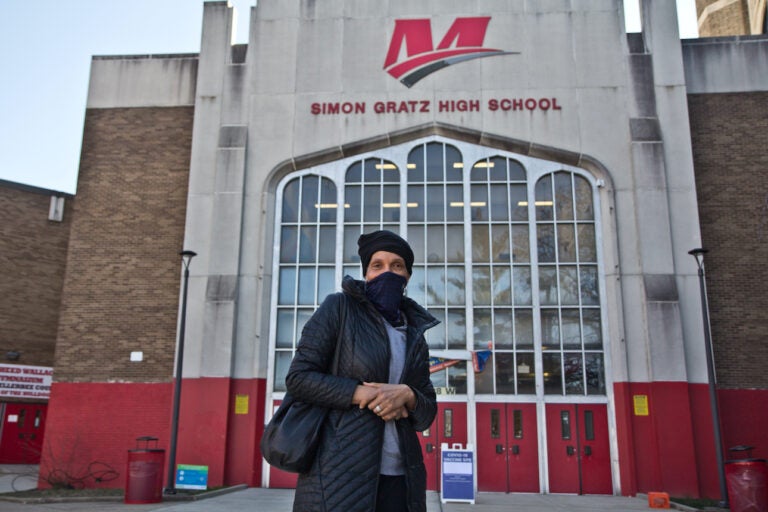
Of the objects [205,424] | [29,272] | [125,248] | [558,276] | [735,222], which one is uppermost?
[29,272]

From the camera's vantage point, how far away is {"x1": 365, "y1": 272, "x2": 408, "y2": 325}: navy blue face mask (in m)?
3.32

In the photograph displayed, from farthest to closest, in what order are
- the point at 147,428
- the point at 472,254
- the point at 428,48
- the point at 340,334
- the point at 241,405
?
the point at 428,48, the point at 472,254, the point at 147,428, the point at 241,405, the point at 340,334

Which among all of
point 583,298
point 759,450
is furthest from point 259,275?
point 759,450

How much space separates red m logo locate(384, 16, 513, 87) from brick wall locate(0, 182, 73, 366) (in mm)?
16328

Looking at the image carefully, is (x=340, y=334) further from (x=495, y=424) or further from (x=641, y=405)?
(x=641, y=405)

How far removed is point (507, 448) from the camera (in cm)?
1702

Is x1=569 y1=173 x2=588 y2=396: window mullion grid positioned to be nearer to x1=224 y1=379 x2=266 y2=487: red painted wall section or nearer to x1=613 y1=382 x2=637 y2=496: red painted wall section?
x1=613 y1=382 x2=637 y2=496: red painted wall section

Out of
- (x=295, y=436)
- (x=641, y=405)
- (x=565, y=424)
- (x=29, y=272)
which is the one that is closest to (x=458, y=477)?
(x=565, y=424)

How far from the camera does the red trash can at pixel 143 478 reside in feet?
45.6

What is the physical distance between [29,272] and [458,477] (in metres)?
20.4

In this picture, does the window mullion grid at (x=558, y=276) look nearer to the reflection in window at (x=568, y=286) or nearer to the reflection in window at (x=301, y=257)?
the reflection in window at (x=568, y=286)

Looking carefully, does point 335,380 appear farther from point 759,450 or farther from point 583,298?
point 759,450

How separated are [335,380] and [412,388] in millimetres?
409

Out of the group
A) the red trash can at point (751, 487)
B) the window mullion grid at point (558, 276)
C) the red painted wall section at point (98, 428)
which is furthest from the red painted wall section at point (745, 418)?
the red painted wall section at point (98, 428)
